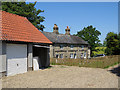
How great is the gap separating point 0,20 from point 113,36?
3333 centimetres

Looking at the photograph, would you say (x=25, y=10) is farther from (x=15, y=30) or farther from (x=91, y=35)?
(x=91, y=35)

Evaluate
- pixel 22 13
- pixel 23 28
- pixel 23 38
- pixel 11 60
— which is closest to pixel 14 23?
pixel 23 28

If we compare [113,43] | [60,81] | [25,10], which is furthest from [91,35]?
[60,81]

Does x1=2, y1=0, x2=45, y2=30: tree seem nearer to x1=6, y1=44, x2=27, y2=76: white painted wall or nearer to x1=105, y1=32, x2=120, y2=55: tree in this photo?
x1=6, y1=44, x2=27, y2=76: white painted wall

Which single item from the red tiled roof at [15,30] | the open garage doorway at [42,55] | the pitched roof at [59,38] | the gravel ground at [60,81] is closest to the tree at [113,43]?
the pitched roof at [59,38]

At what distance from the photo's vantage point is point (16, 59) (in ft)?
41.2

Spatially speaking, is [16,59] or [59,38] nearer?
[16,59]

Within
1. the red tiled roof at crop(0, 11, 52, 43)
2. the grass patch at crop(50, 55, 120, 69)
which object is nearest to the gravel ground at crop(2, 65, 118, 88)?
the red tiled roof at crop(0, 11, 52, 43)

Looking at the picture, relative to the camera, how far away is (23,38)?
13430mm

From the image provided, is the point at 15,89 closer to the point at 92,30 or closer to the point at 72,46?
the point at 72,46

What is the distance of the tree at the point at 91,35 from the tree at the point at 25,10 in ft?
108

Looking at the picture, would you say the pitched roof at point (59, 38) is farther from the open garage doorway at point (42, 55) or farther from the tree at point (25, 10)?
the open garage doorway at point (42, 55)

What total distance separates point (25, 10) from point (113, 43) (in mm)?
25559

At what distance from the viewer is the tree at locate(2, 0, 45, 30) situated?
25.4 meters
